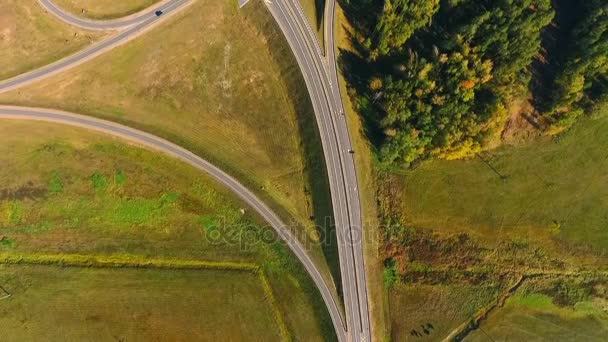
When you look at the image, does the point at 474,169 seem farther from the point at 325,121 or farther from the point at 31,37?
the point at 31,37

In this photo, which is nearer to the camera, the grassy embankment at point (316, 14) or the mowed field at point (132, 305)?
the mowed field at point (132, 305)

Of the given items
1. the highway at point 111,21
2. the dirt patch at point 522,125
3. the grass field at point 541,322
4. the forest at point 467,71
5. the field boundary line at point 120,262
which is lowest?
the grass field at point 541,322

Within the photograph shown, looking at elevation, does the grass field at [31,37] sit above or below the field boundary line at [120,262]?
above

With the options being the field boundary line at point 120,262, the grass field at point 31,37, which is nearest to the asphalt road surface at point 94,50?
the grass field at point 31,37

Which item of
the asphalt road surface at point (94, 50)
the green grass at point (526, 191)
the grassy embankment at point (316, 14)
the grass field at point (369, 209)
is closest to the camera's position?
the grass field at point (369, 209)

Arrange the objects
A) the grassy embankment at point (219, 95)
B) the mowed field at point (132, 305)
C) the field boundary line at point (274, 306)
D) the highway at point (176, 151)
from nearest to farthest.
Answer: the mowed field at point (132, 305)
the field boundary line at point (274, 306)
the highway at point (176, 151)
the grassy embankment at point (219, 95)

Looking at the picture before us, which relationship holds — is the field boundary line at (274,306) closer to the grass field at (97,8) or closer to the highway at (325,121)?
the highway at (325,121)

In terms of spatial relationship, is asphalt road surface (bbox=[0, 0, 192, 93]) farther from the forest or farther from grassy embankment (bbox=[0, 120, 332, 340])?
the forest

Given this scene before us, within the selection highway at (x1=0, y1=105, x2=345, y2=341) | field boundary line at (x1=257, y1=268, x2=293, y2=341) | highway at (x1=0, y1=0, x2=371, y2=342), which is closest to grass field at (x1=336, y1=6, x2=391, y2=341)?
highway at (x1=0, y1=0, x2=371, y2=342)
